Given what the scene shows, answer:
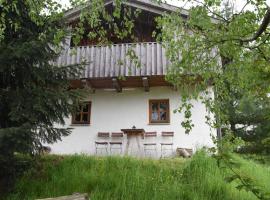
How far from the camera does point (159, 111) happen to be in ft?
46.1

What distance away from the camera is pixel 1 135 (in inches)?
275

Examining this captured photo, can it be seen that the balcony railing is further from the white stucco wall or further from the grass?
the grass

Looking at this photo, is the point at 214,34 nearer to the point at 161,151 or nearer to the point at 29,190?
the point at 29,190

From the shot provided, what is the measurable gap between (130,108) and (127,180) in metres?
5.54

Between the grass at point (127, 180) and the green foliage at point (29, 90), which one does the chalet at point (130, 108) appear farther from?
the green foliage at point (29, 90)

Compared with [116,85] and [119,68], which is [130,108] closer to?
[116,85]

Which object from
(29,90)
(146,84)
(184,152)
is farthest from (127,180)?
(146,84)

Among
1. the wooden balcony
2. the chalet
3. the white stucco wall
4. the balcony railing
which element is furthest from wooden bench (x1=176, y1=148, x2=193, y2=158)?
the balcony railing

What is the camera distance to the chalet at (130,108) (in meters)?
13.3

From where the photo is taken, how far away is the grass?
8.16 metres

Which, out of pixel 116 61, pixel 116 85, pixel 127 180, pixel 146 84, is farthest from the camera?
pixel 116 85

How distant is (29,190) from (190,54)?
4615 millimetres

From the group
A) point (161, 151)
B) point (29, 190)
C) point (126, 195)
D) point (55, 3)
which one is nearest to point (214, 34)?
point (55, 3)

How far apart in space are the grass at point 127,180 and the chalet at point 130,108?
281 cm
